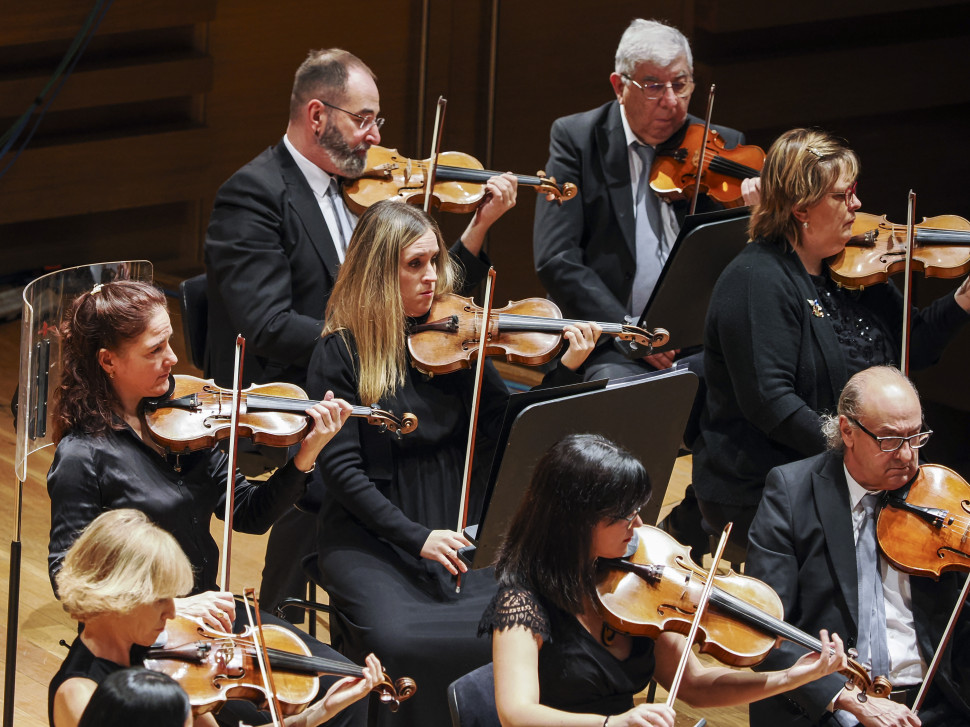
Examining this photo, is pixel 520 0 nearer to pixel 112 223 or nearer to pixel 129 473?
pixel 112 223

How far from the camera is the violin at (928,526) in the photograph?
84.4 inches

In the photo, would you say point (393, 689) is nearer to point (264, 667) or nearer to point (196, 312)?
point (264, 667)

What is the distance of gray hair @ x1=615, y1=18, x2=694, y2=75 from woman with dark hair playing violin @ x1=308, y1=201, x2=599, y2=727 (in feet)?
2.83

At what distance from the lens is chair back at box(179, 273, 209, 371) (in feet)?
10.1

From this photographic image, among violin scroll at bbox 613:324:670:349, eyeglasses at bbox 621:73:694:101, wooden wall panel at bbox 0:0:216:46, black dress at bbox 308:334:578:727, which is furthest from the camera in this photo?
wooden wall panel at bbox 0:0:216:46

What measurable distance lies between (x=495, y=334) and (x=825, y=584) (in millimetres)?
895

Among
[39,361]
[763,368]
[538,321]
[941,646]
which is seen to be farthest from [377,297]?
[941,646]

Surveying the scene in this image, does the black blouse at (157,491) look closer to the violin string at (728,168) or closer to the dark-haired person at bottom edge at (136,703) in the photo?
the dark-haired person at bottom edge at (136,703)

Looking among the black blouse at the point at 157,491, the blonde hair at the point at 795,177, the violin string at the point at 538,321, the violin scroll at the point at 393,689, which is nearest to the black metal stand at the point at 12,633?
the black blouse at the point at 157,491

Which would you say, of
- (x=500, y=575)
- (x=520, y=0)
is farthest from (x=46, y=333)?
(x=520, y=0)

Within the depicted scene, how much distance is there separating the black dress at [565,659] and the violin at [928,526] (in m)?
0.59

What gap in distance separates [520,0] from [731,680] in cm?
316

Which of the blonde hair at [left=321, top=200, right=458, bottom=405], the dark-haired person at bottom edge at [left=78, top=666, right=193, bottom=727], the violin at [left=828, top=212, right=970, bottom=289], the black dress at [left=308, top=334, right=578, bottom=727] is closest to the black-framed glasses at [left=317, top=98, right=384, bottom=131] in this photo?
the blonde hair at [left=321, top=200, right=458, bottom=405]

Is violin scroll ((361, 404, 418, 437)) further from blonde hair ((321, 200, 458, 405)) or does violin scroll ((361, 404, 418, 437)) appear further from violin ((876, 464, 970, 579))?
violin ((876, 464, 970, 579))
